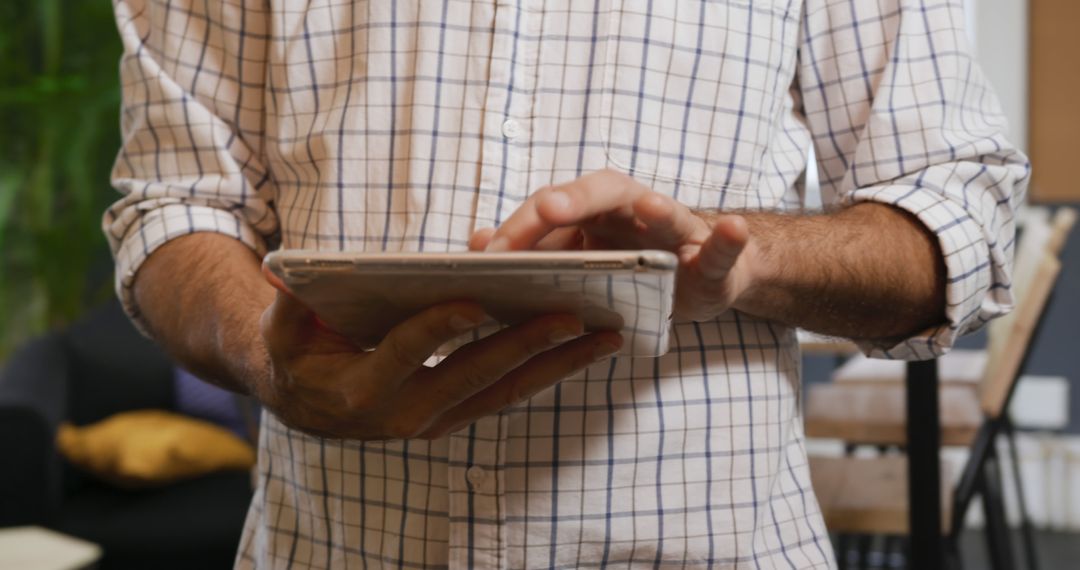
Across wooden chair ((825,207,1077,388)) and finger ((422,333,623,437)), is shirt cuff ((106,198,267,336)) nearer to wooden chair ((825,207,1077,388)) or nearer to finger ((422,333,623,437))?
finger ((422,333,623,437))

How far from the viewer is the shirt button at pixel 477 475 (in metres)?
0.71

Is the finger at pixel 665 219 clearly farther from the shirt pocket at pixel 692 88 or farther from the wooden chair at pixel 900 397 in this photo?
the wooden chair at pixel 900 397

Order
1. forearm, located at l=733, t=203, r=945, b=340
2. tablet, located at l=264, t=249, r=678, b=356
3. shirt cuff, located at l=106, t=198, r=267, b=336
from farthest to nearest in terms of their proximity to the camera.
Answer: shirt cuff, located at l=106, t=198, r=267, b=336 < forearm, located at l=733, t=203, r=945, b=340 < tablet, located at l=264, t=249, r=678, b=356

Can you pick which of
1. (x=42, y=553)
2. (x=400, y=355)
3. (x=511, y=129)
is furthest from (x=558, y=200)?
(x=42, y=553)

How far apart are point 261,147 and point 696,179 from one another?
1.13 ft

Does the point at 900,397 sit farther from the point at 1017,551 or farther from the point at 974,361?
the point at 1017,551

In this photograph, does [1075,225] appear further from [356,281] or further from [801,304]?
[356,281]

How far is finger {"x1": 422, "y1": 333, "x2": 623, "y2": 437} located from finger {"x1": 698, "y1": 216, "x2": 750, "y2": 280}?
6cm

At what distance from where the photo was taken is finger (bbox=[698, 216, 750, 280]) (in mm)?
516

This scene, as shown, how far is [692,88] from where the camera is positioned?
755mm

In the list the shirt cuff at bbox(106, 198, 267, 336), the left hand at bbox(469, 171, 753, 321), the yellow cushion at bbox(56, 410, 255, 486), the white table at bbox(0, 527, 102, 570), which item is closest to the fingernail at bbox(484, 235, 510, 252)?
the left hand at bbox(469, 171, 753, 321)

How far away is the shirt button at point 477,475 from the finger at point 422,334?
6.9 inches

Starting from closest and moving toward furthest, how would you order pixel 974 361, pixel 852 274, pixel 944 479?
pixel 852 274 → pixel 944 479 → pixel 974 361

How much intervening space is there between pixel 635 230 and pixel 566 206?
0.06m
